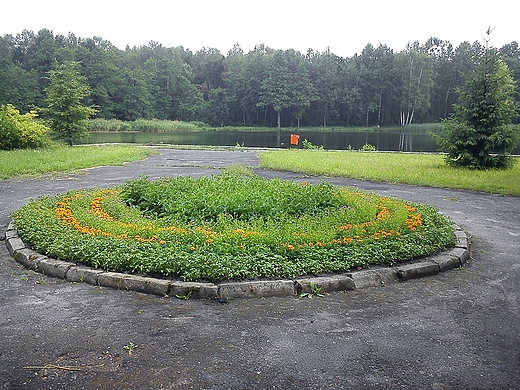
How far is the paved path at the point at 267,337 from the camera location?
3102 mm

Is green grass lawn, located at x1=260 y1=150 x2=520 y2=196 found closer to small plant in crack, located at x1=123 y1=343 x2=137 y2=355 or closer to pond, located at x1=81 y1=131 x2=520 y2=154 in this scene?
small plant in crack, located at x1=123 y1=343 x2=137 y2=355

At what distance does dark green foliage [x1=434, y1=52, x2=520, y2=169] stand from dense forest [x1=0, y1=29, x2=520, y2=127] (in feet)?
178

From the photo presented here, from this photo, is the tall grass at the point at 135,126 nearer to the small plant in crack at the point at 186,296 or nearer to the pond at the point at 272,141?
the pond at the point at 272,141

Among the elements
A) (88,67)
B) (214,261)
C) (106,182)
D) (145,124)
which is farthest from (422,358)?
(88,67)

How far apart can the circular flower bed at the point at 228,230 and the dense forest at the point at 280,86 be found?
2500 inches

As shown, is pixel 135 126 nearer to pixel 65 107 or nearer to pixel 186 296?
pixel 65 107

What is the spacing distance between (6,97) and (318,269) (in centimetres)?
6771

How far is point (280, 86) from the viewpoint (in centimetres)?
7275

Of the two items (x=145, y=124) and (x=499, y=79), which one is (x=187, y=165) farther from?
(x=145, y=124)

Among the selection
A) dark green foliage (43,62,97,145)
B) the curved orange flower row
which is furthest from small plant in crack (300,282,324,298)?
dark green foliage (43,62,97,145)

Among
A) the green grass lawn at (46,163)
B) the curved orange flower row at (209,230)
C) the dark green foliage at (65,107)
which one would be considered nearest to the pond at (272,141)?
the dark green foliage at (65,107)

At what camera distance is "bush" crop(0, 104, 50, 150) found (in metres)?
20.5

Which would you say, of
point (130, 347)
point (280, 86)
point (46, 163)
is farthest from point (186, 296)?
point (280, 86)

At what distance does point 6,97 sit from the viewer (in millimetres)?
61625
